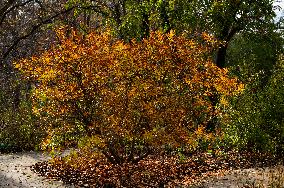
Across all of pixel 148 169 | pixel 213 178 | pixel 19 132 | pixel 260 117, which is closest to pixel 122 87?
pixel 148 169

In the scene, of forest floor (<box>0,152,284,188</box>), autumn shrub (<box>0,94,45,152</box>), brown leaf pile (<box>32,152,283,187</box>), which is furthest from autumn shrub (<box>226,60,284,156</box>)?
autumn shrub (<box>0,94,45,152</box>)

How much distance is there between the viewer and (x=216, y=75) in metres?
11.5

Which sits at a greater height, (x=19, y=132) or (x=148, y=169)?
(x=148, y=169)

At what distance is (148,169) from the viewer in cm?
1266

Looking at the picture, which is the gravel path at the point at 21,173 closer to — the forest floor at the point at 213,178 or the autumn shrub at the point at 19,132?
the forest floor at the point at 213,178

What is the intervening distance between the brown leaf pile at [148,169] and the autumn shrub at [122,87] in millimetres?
909

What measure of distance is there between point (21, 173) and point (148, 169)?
401 centimetres

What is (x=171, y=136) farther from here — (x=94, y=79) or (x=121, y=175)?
(x=94, y=79)

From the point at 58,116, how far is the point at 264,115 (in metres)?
7.17

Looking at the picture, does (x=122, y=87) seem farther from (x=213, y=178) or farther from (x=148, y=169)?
(x=213, y=178)

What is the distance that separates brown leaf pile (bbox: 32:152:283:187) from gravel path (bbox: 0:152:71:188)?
43cm

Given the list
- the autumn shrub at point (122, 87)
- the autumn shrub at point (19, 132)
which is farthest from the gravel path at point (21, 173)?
the autumn shrub at point (122, 87)

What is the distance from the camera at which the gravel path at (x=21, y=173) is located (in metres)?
11.7

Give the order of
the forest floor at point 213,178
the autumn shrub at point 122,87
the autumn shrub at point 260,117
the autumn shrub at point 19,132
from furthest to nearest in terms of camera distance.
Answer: the autumn shrub at point 19,132 < the autumn shrub at point 260,117 < the autumn shrub at point 122,87 < the forest floor at point 213,178
